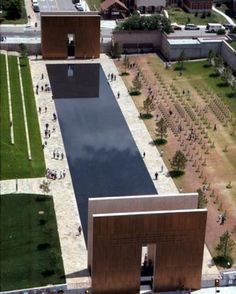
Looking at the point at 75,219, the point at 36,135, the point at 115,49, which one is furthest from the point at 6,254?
the point at 115,49

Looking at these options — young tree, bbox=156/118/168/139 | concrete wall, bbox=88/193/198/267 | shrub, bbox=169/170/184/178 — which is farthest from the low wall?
concrete wall, bbox=88/193/198/267

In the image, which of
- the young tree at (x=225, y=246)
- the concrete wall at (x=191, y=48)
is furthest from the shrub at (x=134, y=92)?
the young tree at (x=225, y=246)

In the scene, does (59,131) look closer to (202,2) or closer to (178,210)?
(178,210)

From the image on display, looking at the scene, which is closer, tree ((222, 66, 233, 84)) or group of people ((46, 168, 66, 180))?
group of people ((46, 168, 66, 180))

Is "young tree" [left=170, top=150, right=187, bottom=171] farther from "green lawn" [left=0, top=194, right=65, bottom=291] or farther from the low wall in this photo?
the low wall

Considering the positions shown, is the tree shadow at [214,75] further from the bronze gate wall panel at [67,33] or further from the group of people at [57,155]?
the group of people at [57,155]

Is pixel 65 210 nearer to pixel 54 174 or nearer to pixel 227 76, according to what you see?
pixel 54 174
